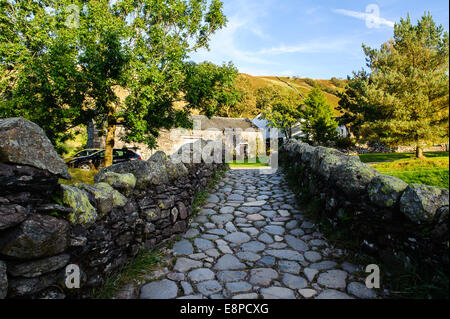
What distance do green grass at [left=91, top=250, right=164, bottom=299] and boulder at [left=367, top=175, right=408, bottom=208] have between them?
313 cm

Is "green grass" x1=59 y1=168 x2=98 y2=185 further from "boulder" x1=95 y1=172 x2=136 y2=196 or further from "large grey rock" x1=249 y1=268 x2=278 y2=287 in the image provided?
"large grey rock" x1=249 y1=268 x2=278 y2=287

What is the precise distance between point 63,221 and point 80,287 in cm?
71

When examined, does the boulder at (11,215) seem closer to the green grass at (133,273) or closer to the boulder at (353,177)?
the green grass at (133,273)

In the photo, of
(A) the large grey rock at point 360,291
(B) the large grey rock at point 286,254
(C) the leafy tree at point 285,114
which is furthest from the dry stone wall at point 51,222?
(C) the leafy tree at point 285,114

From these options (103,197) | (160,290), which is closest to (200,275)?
(160,290)

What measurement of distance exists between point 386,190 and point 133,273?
Answer: 3449 millimetres

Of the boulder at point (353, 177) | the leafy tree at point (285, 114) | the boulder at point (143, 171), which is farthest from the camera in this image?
the leafy tree at point (285, 114)

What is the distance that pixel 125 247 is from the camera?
3.33m

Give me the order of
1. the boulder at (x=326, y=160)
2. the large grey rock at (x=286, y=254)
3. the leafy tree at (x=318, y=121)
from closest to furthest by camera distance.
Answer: the large grey rock at (x=286, y=254) → the boulder at (x=326, y=160) → the leafy tree at (x=318, y=121)

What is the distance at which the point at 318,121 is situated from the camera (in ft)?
82.6

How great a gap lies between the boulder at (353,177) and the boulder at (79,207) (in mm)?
3580

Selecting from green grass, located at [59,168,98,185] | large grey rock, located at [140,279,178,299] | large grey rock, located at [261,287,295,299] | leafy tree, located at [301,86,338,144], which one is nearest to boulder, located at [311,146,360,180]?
large grey rock, located at [261,287,295,299]

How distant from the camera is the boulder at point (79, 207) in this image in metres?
2.47

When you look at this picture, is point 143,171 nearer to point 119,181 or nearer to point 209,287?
point 119,181
